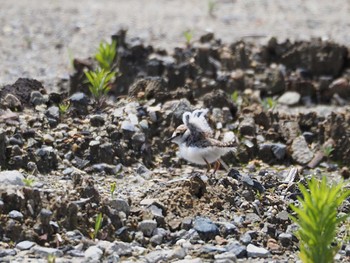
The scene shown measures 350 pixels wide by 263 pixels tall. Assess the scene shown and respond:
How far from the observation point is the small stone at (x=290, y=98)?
10398mm

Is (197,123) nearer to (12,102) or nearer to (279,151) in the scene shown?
(279,151)

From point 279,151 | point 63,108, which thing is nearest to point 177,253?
point 63,108

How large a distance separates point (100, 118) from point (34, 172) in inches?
40.6

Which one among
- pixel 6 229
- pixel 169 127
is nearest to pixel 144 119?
pixel 169 127

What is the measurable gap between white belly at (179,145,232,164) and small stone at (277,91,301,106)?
2.67 metres

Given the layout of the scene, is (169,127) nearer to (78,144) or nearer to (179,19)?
(78,144)

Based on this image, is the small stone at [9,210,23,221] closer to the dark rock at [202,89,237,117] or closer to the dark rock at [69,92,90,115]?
the dark rock at [69,92,90,115]

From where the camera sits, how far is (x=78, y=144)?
8008mm

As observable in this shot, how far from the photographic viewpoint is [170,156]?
27.9 feet

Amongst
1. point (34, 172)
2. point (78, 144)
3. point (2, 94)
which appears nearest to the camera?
point (34, 172)

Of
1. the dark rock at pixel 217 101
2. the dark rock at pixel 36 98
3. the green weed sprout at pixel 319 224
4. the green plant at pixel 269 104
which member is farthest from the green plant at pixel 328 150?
the green weed sprout at pixel 319 224

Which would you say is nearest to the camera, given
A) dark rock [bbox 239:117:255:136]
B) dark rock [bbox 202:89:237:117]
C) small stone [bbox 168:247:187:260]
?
small stone [bbox 168:247:187:260]

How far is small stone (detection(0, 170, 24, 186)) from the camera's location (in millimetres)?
6738

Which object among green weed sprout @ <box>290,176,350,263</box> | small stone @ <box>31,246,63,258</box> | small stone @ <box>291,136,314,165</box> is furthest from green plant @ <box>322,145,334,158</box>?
small stone @ <box>31,246,63,258</box>
